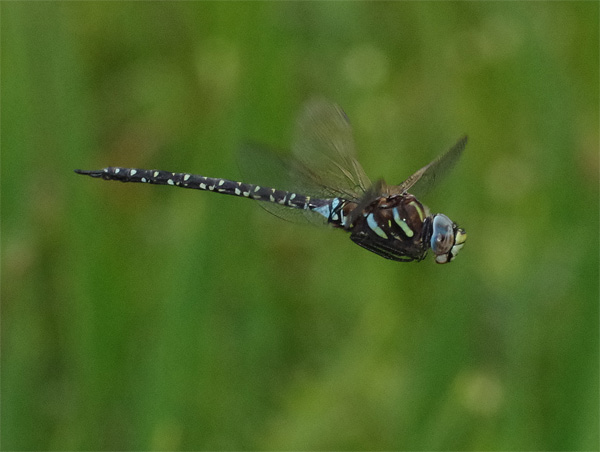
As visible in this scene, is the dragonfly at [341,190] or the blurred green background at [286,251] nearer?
the dragonfly at [341,190]

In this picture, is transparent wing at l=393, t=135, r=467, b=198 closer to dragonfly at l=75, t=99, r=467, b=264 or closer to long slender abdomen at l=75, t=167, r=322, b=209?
dragonfly at l=75, t=99, r=467, b=264

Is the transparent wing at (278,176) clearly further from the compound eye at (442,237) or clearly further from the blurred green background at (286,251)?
the blurred green background at (286,251)

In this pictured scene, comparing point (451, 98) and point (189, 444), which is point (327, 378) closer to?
point (189, 444)

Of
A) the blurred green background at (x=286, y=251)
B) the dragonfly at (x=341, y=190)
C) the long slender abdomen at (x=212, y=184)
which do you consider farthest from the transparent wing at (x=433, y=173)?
the blurred green background at (x=286, y=251)

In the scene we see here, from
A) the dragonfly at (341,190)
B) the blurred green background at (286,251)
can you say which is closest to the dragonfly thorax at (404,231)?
the dragonfly at (341,190)

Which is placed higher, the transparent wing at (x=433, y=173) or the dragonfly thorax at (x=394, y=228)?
the transparent wing at (x=433, y=173)

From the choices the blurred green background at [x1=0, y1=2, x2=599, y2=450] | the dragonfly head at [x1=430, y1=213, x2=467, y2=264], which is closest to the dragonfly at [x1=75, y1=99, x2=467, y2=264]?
the dragonfly head at [x1=430, y1=213, x2=467, y2=264]

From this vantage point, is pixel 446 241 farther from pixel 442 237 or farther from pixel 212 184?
pixel 212 184
